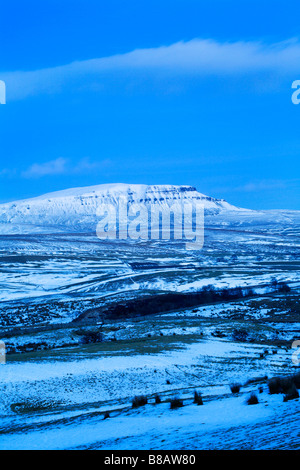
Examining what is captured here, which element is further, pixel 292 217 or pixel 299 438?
pixel 292 217

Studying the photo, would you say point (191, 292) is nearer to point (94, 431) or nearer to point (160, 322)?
point (160, 322)

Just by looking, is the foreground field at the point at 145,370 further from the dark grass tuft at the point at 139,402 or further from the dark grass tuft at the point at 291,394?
the dark grass tuft at the point at 291,394

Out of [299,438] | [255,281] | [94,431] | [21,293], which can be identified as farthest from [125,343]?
[255,281]

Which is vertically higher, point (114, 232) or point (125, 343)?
point (114, 232)

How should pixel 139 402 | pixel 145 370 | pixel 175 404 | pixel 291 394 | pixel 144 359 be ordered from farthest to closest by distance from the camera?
pixel 144 359
pixel 145 370
pixel 139 402
pixel 175 404
pixel 291 394

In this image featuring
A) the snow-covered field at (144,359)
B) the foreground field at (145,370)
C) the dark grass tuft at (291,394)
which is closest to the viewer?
the foreground field at (145,370)

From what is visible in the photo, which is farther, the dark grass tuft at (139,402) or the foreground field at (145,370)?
the dark grass tuft at (139,402)

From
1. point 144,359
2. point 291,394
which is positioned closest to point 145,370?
point 144,359

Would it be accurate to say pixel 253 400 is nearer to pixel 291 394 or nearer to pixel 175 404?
pixel 291 394

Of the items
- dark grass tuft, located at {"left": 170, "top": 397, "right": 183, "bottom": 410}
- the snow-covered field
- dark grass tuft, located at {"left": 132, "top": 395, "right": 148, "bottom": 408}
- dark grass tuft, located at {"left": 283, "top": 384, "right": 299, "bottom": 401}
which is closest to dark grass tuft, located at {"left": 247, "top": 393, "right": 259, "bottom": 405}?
the snow-covered field

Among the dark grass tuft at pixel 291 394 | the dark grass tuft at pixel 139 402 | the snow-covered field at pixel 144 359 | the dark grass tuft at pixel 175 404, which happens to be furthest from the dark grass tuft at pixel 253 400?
the dark grass tuft at pixel 139 402

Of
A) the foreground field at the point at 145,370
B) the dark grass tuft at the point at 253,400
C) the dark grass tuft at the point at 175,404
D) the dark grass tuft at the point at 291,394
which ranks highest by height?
the dark grass tuft at the point at 291,394
